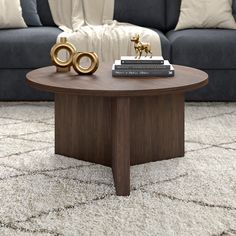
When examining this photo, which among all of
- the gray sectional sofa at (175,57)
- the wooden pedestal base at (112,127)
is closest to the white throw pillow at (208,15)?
the gray sectional sofa at (175,57)

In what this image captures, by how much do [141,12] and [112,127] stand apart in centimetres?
204

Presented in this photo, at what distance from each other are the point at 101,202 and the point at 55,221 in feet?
0.71

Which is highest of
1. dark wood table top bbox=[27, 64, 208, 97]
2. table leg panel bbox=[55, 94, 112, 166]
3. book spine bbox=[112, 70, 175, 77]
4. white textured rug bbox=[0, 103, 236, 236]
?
book spine bbox=[112, 70, 175, 77]

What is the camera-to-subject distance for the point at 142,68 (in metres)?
2.22

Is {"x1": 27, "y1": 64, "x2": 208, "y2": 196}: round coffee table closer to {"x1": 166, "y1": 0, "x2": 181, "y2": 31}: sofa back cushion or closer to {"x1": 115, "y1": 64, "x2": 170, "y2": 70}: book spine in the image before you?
{"x1": 115, "y1": 64, "x2": 170, "y2": 70}: book spine

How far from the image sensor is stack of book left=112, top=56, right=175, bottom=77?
2.22 metres

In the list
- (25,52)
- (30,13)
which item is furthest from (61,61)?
(30,13)

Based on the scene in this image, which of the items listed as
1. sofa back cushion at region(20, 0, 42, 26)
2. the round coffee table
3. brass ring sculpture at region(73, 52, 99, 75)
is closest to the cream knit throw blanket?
sofa back cushion at region(20, 0, 42, 26)

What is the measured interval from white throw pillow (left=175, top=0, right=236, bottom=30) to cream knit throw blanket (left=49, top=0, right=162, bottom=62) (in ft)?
1.24

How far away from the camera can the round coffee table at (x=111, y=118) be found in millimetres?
2119

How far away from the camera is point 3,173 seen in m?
2.21

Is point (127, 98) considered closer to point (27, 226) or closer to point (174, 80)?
point (174, 80)

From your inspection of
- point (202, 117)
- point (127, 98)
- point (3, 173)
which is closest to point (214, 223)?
point (127, 98)

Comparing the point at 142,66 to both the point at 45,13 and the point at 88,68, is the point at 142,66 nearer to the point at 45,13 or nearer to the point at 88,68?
the point at 88,68
